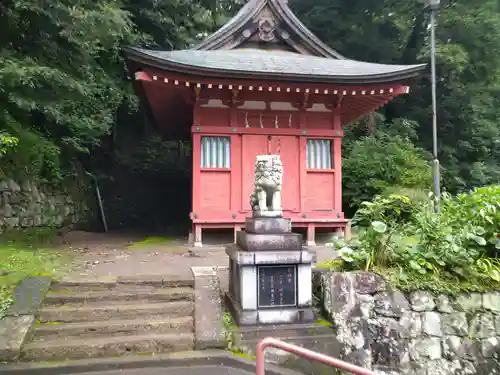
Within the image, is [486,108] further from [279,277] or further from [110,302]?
[110,302]

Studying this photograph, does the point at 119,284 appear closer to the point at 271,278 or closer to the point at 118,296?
the point at 118,296

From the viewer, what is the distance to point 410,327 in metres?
5.10

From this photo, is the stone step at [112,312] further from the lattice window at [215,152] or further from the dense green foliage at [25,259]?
the lattice window at [215,152]

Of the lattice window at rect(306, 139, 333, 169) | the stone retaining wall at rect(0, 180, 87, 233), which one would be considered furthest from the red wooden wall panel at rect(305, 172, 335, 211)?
the stone retaining wall at rect(0, 180, 87, 233)

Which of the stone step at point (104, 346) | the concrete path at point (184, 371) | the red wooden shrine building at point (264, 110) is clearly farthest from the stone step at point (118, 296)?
the red wooden shrine building at point (264, 110)

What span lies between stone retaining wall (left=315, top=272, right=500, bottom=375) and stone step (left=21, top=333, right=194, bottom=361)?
1985 mm

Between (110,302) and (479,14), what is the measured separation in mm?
19796

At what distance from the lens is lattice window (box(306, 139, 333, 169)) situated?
10289 mm

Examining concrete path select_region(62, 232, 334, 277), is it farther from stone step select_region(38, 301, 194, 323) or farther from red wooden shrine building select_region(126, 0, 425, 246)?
stone step select_region(38, 301, 194, 323)

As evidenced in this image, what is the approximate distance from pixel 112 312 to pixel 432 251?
4397 millimetres

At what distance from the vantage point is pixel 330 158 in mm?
10445

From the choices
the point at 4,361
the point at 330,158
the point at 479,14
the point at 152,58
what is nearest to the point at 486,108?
the point at 479,14

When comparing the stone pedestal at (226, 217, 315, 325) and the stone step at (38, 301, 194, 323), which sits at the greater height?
the stone pedestal at (226, 217, 315, 325)

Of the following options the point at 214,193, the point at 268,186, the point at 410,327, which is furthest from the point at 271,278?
the point at 214,193
